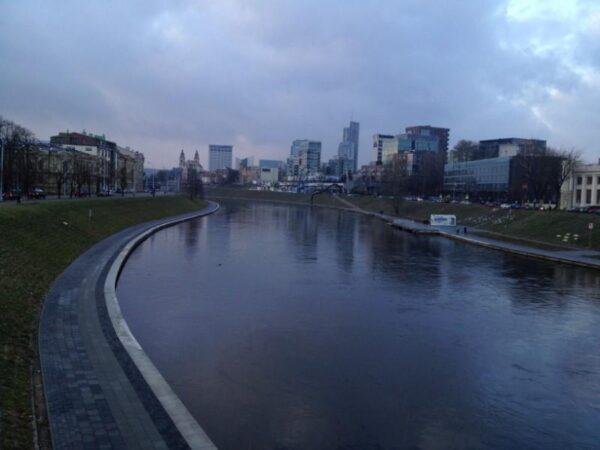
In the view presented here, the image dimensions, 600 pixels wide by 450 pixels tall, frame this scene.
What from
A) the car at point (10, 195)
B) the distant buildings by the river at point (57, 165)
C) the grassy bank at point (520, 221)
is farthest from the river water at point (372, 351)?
the distant buildings by the river at point (57, 165)

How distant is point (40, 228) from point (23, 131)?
41.4 metres

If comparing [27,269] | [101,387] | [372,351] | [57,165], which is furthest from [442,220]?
[101,387]

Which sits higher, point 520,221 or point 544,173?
point 544,173

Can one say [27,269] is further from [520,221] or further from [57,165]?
[57,165]

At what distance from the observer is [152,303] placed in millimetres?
20734

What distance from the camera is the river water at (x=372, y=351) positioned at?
35.1 ft

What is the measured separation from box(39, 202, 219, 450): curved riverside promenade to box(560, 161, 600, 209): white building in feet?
249

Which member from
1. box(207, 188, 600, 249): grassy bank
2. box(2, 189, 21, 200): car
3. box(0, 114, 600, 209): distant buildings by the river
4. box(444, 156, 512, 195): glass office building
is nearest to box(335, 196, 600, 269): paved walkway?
box(207, 188, 600, 249): grassy bank

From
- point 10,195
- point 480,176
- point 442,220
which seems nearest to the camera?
point 10,195

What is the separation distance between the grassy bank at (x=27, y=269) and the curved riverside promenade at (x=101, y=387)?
436mm

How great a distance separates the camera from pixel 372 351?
15516 millimetres

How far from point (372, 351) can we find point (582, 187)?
3002 inches

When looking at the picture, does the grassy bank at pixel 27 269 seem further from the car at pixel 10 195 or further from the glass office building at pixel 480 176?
the glass office building at pixel 480 176

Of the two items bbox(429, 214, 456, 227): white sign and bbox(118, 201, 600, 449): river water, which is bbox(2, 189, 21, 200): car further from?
bbox(429, 214, 456, 227): white sign
